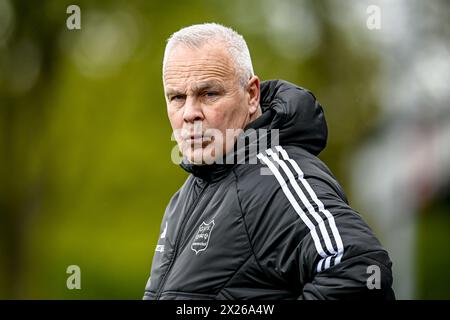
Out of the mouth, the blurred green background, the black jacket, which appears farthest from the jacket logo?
the blurred green background

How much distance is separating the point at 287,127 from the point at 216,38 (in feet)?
1.94

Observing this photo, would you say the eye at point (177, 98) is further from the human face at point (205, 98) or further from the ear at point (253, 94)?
the ear at point (253, 94)

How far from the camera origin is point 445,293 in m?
13.3

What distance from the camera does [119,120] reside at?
15.8 meters

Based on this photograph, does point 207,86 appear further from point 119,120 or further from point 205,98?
point 119,120

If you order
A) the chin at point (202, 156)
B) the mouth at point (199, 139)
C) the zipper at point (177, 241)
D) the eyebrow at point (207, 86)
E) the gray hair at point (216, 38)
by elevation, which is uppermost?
→ the gray hair at point (216, 38)

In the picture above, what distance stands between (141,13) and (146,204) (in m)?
4.05

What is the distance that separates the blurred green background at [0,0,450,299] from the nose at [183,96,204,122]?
28.6ft

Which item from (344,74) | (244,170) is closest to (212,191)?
(244,170)

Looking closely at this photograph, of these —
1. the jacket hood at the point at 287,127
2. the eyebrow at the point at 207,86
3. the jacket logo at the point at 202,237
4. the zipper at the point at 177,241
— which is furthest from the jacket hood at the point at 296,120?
the jacket logo at the point at 202,237

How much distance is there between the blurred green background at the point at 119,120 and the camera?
13945 millimetres

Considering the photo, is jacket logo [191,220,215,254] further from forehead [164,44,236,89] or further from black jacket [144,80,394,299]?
forehead [164,44,236,89]

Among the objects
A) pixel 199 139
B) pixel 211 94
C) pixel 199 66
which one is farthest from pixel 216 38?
pixel 199 139
